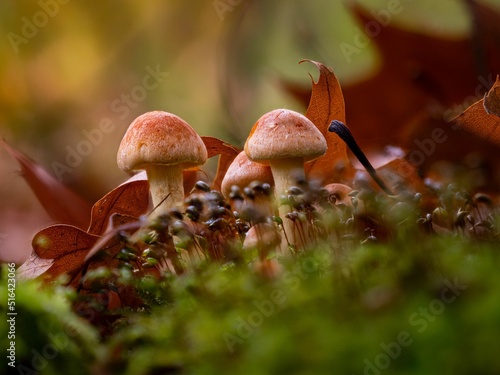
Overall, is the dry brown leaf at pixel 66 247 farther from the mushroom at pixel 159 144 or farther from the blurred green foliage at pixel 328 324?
the blurred green foliage at pixel 328 324

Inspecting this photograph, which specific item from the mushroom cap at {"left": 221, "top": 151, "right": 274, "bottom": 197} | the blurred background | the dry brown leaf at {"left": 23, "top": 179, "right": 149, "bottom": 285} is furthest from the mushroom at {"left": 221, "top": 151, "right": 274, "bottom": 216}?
the blurred background

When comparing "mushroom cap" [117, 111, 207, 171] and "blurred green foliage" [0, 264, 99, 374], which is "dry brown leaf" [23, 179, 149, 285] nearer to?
"mushroom cap" [117, 111, 207, 171]

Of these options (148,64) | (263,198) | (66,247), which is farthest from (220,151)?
(148,64)

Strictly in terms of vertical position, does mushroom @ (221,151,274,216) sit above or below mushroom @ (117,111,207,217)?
below

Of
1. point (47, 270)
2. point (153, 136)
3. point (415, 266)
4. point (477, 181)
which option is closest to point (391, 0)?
point (153, 136)

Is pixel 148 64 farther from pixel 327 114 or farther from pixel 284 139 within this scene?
pixel 284 139

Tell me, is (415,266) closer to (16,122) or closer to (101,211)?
(101,211)
